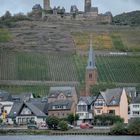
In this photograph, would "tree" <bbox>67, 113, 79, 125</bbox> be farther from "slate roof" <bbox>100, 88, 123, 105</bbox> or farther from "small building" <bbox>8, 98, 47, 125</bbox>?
"slate roof" <bbox>100, 88, 123, 105</bbox>

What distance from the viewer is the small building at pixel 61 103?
102m

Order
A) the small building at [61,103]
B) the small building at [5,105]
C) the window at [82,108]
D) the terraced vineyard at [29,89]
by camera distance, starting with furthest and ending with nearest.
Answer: the terraced vineyard at [29,89] → the small building at [5,105] → the window at [82,108] → the small building at [61,103]

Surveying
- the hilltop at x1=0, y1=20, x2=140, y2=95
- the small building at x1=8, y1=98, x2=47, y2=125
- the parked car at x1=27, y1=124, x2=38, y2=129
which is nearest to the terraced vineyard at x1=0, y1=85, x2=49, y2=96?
the hilltop at x1=0, y1=20, x2=140, y2=95

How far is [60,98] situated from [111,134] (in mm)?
30919

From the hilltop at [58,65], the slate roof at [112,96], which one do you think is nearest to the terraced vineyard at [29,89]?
the hilltop at [58,65]

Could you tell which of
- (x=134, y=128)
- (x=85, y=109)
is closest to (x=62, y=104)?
(x=85, y=109)

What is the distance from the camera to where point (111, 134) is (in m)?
77.6

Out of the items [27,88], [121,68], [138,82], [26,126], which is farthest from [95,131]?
[121,68]

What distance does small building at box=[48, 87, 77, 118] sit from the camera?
10250 centimetres

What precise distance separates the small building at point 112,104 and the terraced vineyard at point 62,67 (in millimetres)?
52416

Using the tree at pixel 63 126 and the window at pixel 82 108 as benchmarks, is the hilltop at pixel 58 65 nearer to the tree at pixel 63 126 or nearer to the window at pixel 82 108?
the window at pixel 82 108

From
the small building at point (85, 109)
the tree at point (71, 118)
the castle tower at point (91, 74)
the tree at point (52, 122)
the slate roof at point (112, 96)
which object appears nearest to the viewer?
the tree at point (52, 122)

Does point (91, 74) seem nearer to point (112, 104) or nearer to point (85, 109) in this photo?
point (85, 109)

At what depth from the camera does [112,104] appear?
101 metres
